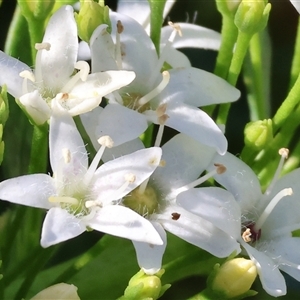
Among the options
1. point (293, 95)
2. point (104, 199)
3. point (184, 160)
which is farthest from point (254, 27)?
point (104, 199)

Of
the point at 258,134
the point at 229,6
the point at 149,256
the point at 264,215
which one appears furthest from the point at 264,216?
the point at 229,6

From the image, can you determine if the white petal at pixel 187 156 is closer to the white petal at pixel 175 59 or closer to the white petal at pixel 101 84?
the white petal at pixel 101 84

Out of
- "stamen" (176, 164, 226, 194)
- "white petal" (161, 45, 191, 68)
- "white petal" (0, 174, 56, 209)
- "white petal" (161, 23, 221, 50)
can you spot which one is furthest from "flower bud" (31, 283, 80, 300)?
"white petal" (161, 23, 221, 50)

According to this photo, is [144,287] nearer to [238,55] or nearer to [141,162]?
[141,162]

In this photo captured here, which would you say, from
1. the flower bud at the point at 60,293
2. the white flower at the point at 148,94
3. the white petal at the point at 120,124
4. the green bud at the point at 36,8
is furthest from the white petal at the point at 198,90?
the flower bud at the point at 60,293

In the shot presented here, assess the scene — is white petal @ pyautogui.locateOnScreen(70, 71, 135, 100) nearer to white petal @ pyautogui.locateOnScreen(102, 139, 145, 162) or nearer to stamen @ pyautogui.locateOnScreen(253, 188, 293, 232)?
white petal @ pyautogui.locateOnScreen(102, 139, 145, 162)

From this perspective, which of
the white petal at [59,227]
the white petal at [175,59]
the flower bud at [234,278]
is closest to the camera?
the white petal at [59,227]
